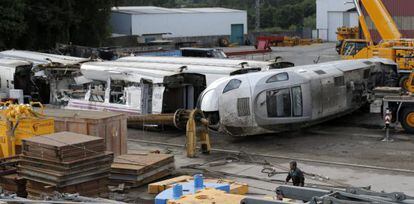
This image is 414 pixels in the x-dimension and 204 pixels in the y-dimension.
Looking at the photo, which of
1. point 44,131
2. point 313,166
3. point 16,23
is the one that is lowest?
point 313,166

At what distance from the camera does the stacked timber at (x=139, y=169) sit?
16.6 meters

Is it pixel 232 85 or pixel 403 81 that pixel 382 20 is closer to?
pixel 403 81

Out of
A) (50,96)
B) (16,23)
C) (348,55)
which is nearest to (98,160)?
(50,96)

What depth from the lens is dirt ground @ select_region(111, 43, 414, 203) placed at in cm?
1678

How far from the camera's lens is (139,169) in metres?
16.6

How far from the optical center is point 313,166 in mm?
18406

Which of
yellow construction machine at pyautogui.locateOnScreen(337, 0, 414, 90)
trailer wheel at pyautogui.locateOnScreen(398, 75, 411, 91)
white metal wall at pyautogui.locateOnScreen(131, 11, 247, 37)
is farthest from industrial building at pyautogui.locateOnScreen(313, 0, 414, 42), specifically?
trailer wheel at pyautogui.locateOnScreen(398, 75, 411, 91)

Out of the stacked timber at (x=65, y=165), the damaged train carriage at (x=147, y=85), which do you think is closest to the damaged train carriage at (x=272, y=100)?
the damaged train carriage at (x=147, y=85)

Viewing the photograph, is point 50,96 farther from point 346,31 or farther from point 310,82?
point 346,31

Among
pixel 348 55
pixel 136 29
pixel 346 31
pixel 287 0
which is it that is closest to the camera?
pixel 348 55

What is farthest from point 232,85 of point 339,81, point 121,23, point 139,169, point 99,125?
point 121,23

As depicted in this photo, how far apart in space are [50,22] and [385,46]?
22.2 metres

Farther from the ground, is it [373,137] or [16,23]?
[16,23]

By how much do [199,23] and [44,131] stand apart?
5461 cm
